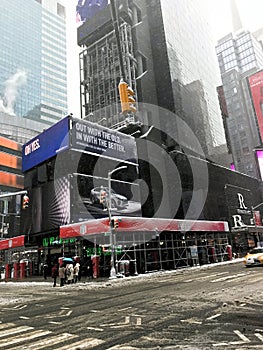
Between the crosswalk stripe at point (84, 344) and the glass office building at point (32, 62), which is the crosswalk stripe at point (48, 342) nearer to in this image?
the crosswalk stripe at point (84, 344)

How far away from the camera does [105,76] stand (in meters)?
68.7

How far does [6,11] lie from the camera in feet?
495

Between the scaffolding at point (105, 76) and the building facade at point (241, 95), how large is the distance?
5190cm

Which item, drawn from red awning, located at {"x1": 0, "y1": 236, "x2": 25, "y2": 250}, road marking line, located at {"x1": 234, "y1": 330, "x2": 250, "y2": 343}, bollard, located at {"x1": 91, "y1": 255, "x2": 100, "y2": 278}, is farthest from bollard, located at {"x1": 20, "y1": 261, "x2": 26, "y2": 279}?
road marking line, located at {"x1": 234, "y1": 330, "x2": 250, "y2": 343}

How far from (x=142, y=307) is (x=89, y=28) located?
258 feet

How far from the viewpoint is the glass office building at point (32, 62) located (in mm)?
143250

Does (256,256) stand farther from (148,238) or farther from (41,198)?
(41,198)

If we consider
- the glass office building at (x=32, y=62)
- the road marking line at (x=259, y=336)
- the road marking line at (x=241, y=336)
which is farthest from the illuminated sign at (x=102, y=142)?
the glass office building at (x=32, y=62)

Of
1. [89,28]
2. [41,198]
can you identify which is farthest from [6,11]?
[41,198]

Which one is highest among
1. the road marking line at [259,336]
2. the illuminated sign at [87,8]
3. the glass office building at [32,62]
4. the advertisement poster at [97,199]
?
the glass office building at [32,62]

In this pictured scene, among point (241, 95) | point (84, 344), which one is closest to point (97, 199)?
point (84, 344)

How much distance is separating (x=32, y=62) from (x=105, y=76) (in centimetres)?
10433

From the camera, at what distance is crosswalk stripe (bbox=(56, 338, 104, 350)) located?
525 centimetres

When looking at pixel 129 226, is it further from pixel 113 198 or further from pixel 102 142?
pixel 102 142
